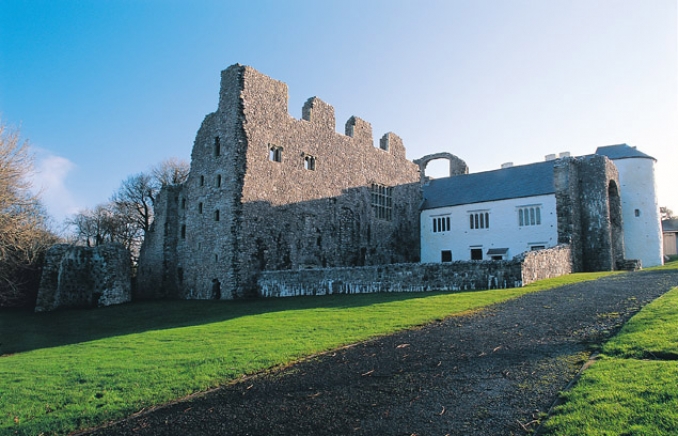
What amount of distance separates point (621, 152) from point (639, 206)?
4.23 metres

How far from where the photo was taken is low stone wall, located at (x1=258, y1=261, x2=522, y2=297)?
1745 cm

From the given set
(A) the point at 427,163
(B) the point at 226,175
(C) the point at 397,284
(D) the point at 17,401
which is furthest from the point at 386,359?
(A) the point at 427,163

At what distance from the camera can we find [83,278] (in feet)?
82.4

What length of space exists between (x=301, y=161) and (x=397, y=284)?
501 inches

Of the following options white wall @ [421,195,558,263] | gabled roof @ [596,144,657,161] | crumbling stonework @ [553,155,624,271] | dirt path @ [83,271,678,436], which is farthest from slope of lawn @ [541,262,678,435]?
gabled roof @ [596,144,657,161]

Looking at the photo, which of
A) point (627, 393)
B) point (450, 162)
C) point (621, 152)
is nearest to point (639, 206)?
point (621, 152)

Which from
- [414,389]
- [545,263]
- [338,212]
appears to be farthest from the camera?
[338,212]

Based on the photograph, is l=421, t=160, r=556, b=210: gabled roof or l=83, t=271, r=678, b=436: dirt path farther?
l=421, t=160, r=556, b=210: gabled roof

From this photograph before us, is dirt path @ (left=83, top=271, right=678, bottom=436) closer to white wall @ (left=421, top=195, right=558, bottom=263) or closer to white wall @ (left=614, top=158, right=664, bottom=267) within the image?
white wall @ (left=421, top=195, right=558, bottom=263)

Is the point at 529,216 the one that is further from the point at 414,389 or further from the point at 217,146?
the point at 414,389

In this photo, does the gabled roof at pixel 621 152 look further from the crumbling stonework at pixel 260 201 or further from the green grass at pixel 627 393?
the green grass at pixel 627 393

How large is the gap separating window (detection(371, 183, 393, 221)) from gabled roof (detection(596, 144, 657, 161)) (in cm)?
1583

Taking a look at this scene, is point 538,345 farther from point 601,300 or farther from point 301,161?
point 301,161

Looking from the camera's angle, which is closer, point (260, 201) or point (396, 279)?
point (396, 279)
